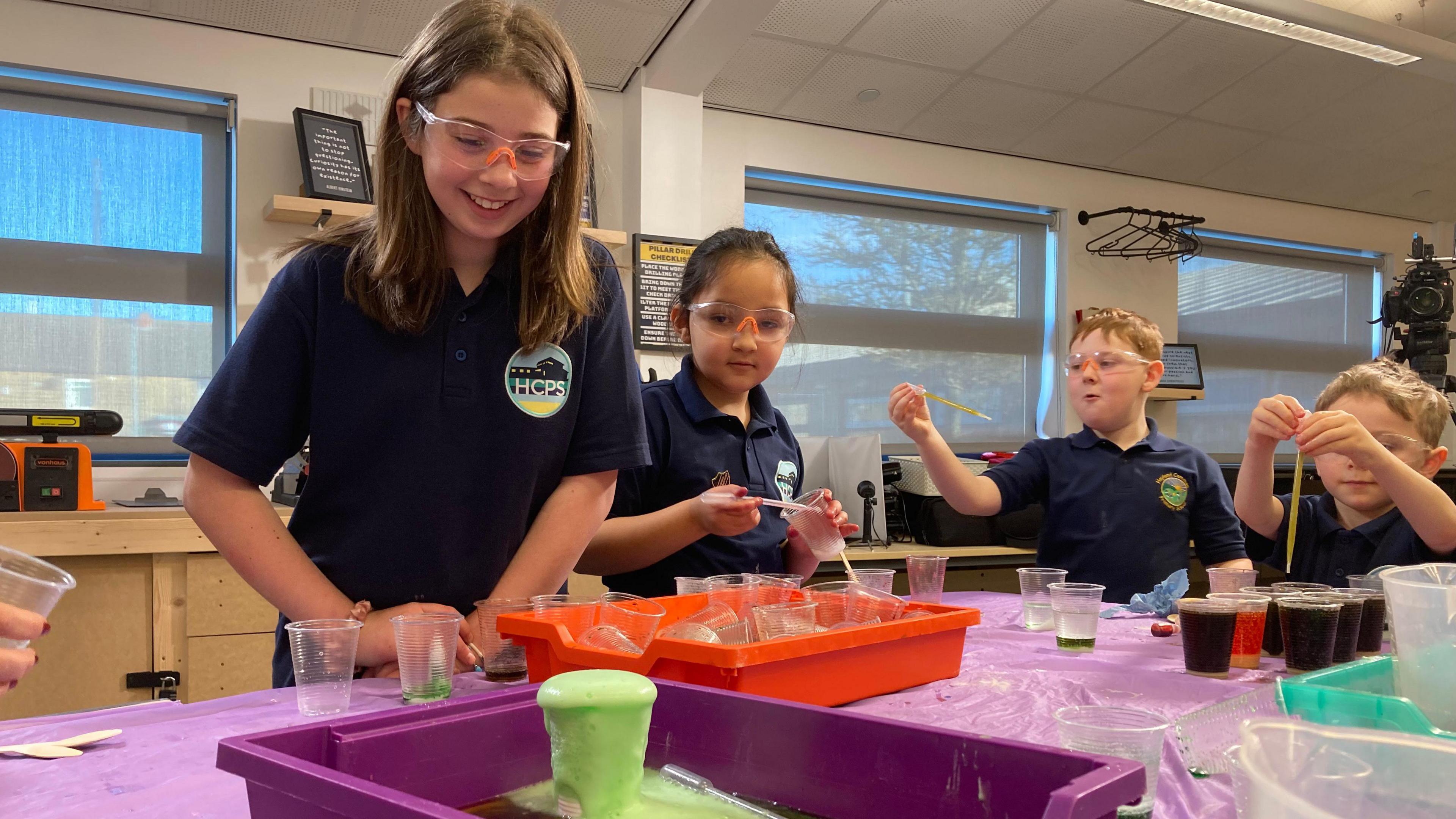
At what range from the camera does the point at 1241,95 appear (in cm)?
438

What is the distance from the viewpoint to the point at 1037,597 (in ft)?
5.63

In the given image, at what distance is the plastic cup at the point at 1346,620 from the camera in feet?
4.33

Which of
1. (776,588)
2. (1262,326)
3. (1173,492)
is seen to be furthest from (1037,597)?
(1262,326)

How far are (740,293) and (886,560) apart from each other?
2040 mm

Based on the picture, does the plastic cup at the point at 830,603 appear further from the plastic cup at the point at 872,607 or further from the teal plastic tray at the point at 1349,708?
the teal plastic tray at the point at 1349,708

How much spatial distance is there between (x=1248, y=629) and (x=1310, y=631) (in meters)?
0.08

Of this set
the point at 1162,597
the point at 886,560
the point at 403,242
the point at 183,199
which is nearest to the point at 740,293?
the point at 403,242

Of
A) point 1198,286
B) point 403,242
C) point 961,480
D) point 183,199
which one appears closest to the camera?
point 403,242

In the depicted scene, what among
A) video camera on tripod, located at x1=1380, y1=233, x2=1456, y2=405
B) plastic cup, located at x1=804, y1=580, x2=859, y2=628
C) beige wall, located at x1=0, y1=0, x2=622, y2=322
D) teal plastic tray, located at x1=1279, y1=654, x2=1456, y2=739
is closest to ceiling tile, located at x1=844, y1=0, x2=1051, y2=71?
beige wall, located at x1=0, y1=0, x2=622, y2=322

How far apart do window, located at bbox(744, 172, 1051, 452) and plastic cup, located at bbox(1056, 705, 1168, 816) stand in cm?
360

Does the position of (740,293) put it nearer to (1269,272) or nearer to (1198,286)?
(1198,286)

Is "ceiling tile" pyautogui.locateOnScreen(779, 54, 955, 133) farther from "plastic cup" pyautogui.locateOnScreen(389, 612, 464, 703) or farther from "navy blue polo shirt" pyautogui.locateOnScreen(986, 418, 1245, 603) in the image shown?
"plastic cup" pyautogui.locateOnScreen(389, 612, 464, 703)

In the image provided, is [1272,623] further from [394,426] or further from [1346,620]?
[394,426]

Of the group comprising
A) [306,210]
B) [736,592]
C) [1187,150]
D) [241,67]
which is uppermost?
[1187,150]
